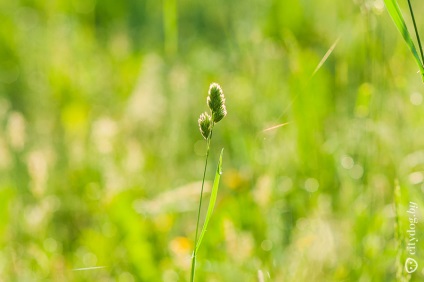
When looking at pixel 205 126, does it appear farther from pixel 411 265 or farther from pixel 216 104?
pixel 411 265

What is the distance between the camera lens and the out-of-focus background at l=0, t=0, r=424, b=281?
5.52ft

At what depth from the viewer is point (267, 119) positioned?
2332mm

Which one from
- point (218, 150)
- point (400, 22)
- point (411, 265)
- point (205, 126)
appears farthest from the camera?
point (218, 150)

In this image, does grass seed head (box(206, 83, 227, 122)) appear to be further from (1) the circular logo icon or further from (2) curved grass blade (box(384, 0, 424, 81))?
(1) the circular logo icon

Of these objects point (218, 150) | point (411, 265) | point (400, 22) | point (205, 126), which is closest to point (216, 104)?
point (205, 126)

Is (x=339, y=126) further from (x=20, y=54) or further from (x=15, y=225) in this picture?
(x=20, y=54)

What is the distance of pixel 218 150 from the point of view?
8.62 feet

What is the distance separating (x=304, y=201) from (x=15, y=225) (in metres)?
0.75

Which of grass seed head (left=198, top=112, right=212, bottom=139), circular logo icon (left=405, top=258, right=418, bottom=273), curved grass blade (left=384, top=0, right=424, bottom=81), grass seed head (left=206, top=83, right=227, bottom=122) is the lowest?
circular logo icon (left=405, top=258, right=418, bottom=273)

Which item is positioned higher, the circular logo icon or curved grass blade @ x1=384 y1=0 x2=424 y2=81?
curved grass blade @ x1=384 y1=0 x2=424 y2=81

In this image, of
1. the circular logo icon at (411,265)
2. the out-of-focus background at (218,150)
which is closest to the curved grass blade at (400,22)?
the out-of-focus background at (218,150)

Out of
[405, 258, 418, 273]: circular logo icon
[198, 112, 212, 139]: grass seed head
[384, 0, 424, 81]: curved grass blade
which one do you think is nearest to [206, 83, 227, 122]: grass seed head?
[198, 112, 212, 139]: grass seed head

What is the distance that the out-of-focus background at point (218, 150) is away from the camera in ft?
5.52

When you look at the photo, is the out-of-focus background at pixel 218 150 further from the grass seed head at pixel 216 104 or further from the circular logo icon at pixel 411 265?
the grass seed head at pixel 216 104
